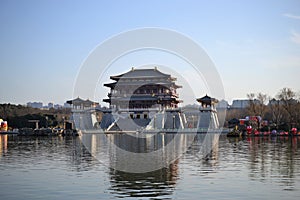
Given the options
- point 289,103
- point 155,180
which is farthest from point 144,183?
point 289,103

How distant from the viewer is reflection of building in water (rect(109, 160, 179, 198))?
11.4 meters

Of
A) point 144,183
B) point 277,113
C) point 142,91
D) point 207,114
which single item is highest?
point 142,91

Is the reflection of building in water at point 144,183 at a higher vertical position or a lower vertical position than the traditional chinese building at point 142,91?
lower

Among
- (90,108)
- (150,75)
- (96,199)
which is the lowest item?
(96,199)

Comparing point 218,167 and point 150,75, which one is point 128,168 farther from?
point 150,75

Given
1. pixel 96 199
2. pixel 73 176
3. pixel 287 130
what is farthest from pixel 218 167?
pixel 287 130

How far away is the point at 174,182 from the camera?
43.0 ft

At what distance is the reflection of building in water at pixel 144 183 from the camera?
37.4 feet

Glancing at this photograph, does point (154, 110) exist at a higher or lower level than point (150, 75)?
lower

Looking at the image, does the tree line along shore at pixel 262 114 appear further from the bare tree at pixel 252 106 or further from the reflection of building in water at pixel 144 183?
the reflection of building in water at pixel 144 183

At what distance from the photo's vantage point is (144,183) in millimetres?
12898

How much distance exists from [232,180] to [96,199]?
4.44 meters

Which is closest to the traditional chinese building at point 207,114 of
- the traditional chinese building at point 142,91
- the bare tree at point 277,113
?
the traditional chinese building at point 142,91

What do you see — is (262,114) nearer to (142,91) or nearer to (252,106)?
(252,106)
